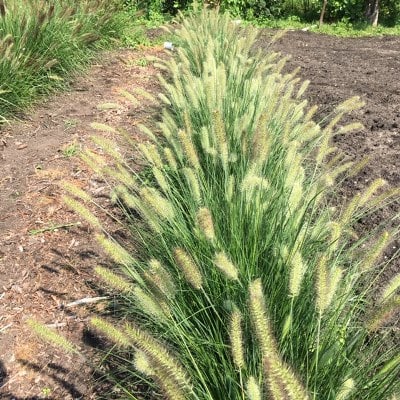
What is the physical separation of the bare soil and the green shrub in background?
8.7 inches

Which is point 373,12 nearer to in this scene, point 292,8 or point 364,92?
point 292,8

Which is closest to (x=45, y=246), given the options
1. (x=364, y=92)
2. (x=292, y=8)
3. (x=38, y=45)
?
(x=38, y=45)

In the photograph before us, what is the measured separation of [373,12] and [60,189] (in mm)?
10035

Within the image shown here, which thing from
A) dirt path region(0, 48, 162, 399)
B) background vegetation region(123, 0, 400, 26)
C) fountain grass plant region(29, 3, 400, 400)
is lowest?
dirt path region(0, 48, 162, 399)

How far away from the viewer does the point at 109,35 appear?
7.76 metres

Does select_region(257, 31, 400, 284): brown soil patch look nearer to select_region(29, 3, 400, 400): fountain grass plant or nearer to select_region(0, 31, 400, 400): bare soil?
select_region(0, 31, 400, 400): bare soil

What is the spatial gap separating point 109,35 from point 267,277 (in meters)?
6.78

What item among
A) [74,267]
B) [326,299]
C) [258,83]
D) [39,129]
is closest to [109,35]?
[39,129]

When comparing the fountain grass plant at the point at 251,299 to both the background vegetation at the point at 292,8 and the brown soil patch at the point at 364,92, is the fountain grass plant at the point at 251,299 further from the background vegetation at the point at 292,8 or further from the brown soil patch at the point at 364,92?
the background vegetation at the point at 292,8

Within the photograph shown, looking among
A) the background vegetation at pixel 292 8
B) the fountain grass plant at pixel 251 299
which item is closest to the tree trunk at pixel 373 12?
the background vegetation at pixel 292 8

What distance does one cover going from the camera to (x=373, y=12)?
1116 centimetres

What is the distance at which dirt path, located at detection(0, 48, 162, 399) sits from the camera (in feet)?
7.18

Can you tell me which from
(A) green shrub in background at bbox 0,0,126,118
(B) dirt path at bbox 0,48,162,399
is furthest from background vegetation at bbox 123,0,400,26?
(B) dirt path at bbox 0,48,162,399

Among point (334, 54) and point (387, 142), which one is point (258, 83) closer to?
point (387, 142)
